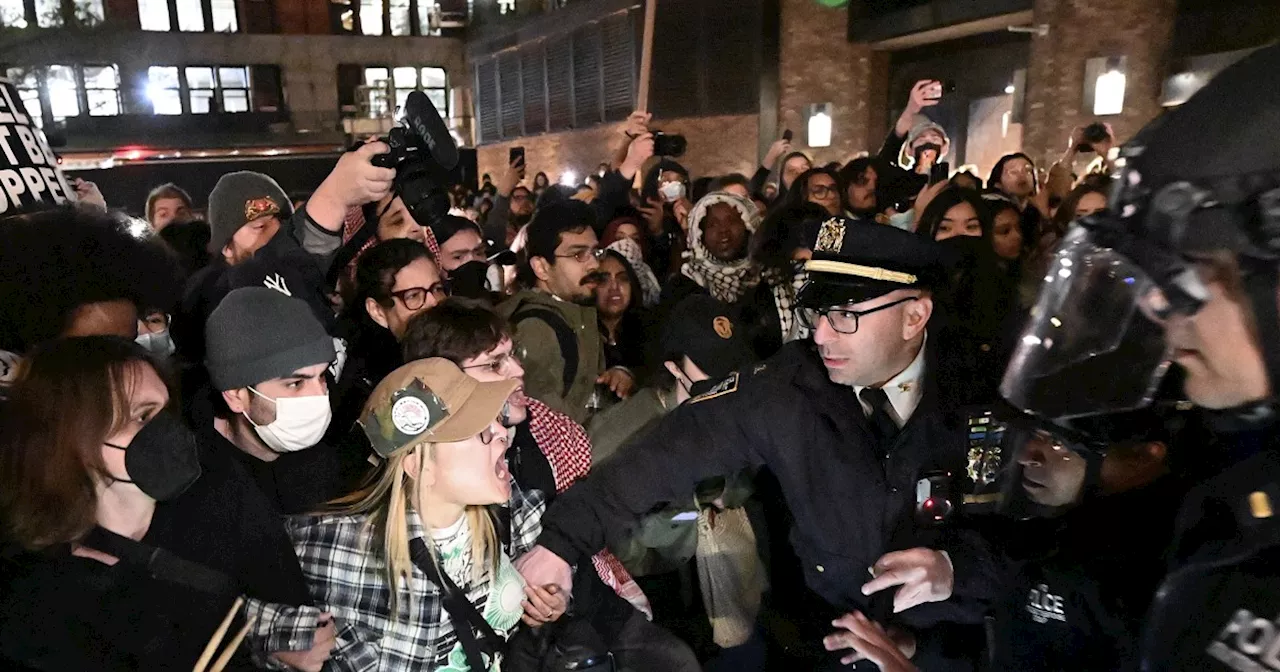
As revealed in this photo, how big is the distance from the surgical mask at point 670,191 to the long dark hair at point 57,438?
4.97 metres

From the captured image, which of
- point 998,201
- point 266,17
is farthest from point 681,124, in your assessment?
point 266,17

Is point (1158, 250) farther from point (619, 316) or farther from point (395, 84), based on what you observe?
point (395, 84)

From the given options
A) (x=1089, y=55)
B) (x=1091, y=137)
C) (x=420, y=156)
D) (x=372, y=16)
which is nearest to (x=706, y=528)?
(x=420, y=156)

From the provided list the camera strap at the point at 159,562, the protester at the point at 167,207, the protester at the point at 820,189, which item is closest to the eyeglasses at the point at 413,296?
the camera strap at the point at 159,562

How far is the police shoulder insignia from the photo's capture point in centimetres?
220

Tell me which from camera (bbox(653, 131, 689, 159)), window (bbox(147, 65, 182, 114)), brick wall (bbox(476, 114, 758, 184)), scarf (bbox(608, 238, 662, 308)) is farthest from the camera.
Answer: window (bbox(147, 65, 182, 114))

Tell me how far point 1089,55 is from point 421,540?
11.3 meters

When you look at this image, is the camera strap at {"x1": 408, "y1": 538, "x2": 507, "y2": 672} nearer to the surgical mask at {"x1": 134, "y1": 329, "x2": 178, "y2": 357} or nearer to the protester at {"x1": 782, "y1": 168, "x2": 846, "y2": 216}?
the surgical mask at {"x1": 134, "y1": 329, "x2": 178, "y2": 357}

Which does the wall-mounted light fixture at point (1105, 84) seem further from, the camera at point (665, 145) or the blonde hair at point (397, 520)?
the blonde hair at point (397, 520)

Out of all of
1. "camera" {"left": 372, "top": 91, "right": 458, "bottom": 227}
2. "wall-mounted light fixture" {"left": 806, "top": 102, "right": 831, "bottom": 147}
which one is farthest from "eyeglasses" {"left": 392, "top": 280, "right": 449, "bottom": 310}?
"wall-mounted light fixture" {"left": 806, "top": 102, "right": 831, "bottom": 147}

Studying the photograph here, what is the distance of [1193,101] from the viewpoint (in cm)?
127

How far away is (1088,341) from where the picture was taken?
4.81 ft

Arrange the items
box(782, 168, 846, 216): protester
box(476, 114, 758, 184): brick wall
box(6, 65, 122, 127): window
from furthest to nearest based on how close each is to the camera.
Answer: box(6, 65, 122, 127): window → box(476, 114, 758, 184): brick wall → box(782, 168, 846, 216): protester

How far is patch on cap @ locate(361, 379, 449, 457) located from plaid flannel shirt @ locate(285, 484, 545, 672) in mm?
189
